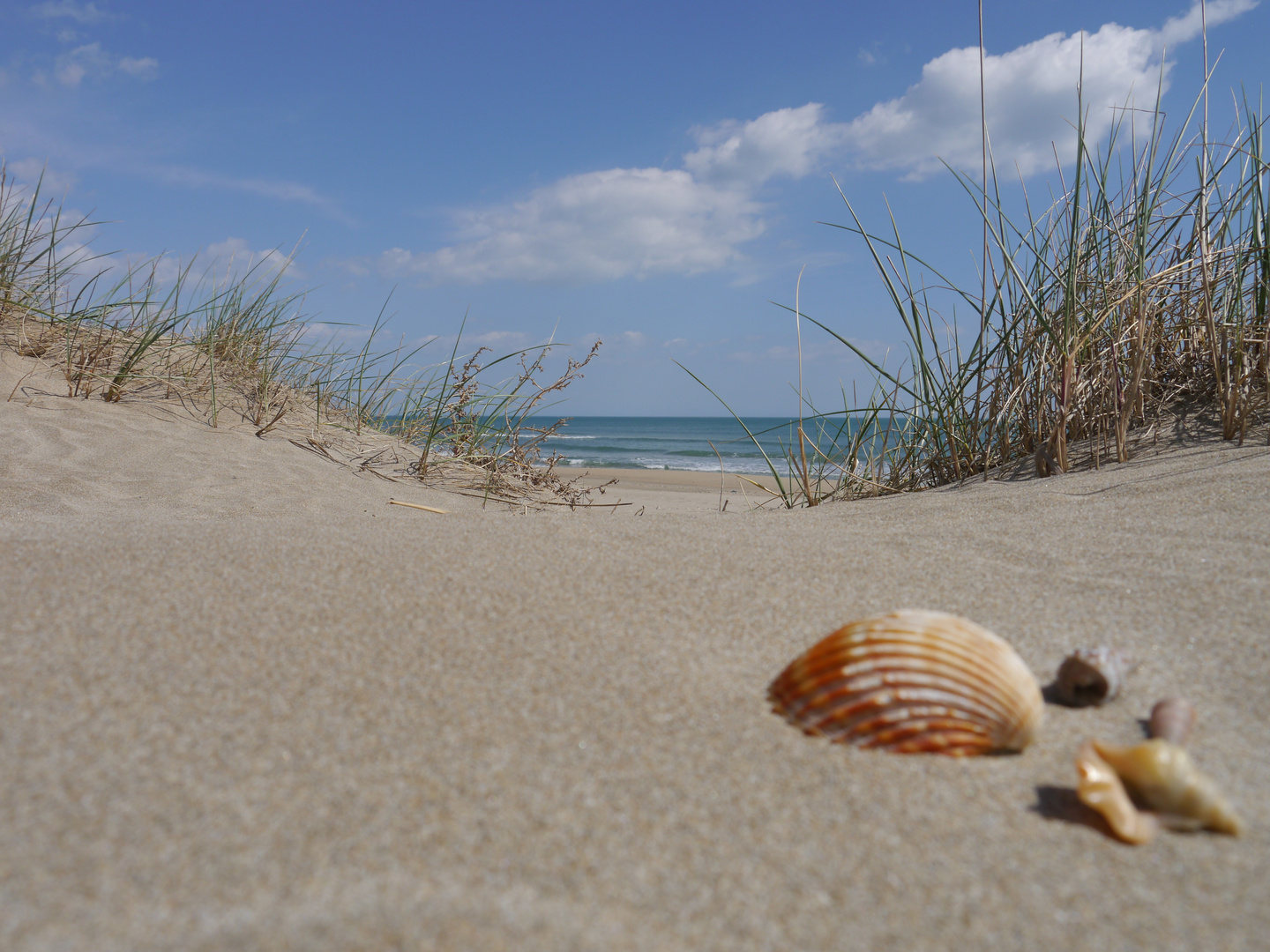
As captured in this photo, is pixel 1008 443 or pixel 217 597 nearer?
pixel 217 597

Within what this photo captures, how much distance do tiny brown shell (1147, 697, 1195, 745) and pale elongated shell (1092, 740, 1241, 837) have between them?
17 centimetres

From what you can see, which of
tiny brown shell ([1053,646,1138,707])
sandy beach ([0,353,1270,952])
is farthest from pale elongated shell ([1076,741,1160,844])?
tiny brown shell ([1053,646,1138,707])

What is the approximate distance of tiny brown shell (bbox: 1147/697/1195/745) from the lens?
1.06 m

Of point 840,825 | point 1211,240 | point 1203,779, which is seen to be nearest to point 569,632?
point 840,825

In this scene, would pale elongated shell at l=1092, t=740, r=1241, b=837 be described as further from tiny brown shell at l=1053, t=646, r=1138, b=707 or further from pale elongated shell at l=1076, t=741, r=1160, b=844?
tiny brown shell at l=1053, t=646, r=1138, b=707

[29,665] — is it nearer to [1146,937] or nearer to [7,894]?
[7,894]

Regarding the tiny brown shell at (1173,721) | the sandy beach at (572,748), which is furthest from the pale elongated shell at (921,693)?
the tiny brown shell at (1173,721)

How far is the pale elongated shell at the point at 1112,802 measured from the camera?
889 mm

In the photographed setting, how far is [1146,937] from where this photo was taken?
772 mm

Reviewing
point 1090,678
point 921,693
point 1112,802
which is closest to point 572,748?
point 921,693

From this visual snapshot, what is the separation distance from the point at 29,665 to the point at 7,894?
0.58 meters

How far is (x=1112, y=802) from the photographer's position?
35.5 inches

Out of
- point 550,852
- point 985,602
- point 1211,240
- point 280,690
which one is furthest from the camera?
point 1211,240

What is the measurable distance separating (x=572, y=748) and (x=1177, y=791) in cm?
77
